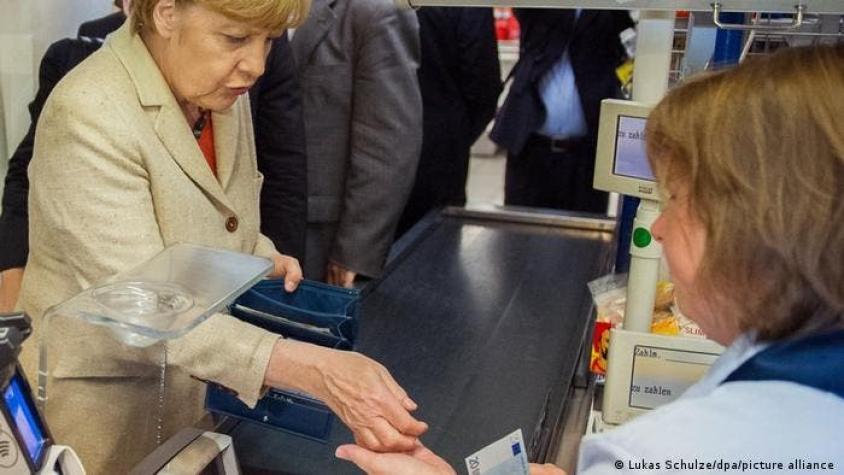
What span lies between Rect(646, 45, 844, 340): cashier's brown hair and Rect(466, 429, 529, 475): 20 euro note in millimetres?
367

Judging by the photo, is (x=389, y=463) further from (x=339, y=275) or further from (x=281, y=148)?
(x=339, y=275)

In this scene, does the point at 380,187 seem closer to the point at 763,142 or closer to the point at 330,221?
the point at 330,221

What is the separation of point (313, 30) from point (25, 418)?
4.99ft

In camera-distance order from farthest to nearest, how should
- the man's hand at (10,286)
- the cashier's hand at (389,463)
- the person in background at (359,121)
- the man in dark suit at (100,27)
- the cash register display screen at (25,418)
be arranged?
the person in background at (359,121)
the man in dark suit at (100,27)
the man's hand at (10,286)
the cashier's hand at (389,463)
the cash register display screen at (25,418)

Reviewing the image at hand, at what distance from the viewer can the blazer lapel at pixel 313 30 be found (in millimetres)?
2189

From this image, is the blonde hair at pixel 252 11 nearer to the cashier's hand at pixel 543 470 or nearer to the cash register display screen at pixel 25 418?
the cash register display screen at pixel 25 418

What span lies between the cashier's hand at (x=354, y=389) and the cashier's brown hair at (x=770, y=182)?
461 millimetres

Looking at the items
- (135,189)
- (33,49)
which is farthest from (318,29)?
(135,189)

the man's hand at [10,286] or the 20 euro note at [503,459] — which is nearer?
the 20 euro note at [503,459]

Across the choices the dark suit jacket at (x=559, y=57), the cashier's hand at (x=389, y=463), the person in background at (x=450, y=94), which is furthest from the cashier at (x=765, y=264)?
the dark suit jacket at (x=559, y=57)

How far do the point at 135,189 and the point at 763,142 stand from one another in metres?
0.80

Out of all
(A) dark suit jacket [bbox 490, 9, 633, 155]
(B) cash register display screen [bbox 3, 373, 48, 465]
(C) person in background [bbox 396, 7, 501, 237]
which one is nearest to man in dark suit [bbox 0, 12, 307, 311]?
(B) cash register display screen [bbox 3, 373, 48, 465]

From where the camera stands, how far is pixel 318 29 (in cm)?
220

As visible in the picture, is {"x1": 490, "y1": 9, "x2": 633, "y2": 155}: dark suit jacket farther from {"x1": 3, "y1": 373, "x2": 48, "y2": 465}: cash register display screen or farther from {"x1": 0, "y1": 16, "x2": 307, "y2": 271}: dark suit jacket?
{"x1": 3, "y1": 373, "x2": 48, "y2": 465}: cash register display screen
